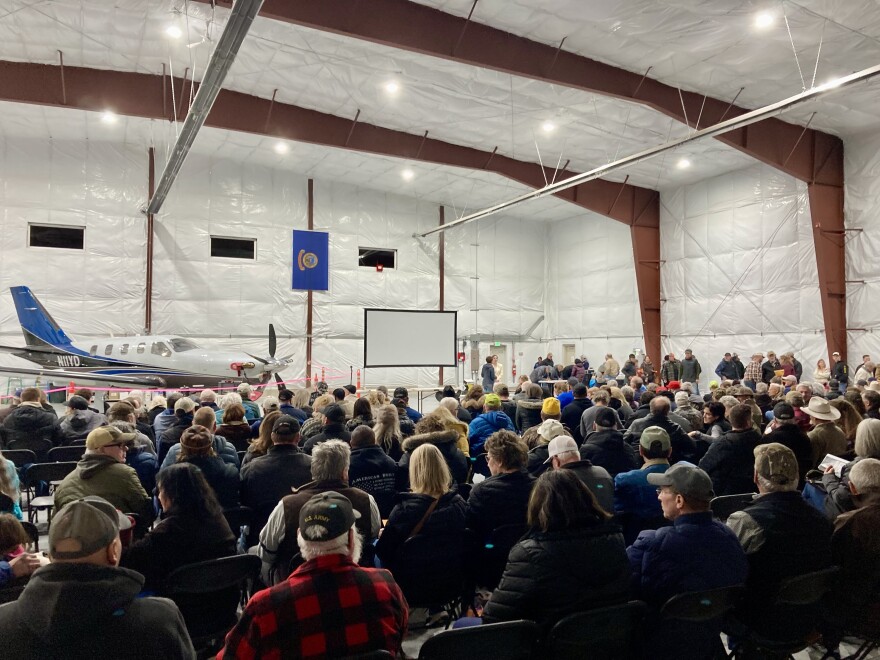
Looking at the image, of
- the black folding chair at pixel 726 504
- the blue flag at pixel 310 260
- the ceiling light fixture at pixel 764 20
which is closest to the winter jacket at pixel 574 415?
the black folding chair at pixel 726 504

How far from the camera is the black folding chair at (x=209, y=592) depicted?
2.37 m

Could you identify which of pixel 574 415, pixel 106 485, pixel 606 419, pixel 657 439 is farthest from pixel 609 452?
pixel 106 485

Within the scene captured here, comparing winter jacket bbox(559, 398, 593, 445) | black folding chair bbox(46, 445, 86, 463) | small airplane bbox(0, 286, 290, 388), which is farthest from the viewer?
small airplane bbox(0, 286, 290, 388)

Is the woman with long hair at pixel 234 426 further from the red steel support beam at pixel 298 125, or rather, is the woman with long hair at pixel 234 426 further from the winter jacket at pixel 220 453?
the red steel support beam at pixel 298 125

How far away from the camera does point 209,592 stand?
2523 mm

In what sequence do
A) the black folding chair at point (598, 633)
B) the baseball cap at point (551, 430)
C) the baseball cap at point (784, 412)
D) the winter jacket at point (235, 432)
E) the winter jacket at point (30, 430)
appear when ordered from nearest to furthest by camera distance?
the black folding chair at point (598, 633) → the baseball cap at point (551, 430) → the baseball cap at point (784, 412) → the winter jacket at point (235, 432) → the winter jacket at point (30, 430)

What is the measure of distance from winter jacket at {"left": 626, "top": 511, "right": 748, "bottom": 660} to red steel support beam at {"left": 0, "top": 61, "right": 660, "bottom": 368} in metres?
12.8

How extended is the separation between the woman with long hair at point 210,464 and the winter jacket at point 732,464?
3.16 meters

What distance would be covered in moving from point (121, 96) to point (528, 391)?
1092 centimetres

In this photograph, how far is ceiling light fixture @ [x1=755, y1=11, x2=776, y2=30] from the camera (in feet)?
27.8

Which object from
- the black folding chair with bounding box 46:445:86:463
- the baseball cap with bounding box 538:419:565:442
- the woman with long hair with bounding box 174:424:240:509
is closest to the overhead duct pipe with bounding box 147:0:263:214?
the black folding chair with bounding box 46:445:86:463

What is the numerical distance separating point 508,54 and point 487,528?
8.86 metres

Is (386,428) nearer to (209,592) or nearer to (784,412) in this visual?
(209,592)

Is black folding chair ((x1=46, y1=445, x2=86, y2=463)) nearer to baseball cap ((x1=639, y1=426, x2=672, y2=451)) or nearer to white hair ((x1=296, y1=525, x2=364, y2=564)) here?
white hair ((x1=296, y1=525, x2=364, y2=564))
